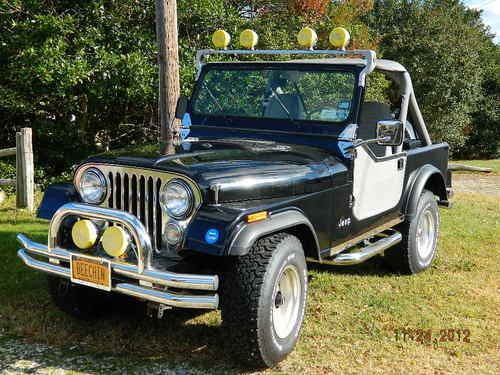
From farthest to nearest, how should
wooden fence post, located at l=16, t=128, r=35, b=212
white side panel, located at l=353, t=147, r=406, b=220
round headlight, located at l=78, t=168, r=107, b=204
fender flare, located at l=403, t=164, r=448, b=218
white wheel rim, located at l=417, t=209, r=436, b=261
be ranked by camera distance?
wooden fence post, located at l=16, t=128, r=35, b=212, white wheel rim, located at l=417, t=209, r=436, b=261, fender flare, located at l=403, t=164, r=448, b=218, white side panel, located at l=353, t=147, r=406, b=220, round headlight, located at l=78, t=168, r=107, b=204

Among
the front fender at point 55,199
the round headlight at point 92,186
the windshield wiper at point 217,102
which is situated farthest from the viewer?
the windshield wiper at point 217,102

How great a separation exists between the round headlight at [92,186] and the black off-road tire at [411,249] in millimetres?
2856

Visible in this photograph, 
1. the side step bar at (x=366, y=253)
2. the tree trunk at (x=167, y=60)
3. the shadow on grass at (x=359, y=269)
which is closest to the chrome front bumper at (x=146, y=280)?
the side step bar at (x=366, y=253)

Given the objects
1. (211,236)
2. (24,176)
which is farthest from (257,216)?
(24,176)

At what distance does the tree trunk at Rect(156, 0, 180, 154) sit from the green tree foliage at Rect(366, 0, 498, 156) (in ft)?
44.3

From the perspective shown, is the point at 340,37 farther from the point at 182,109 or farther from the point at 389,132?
the point at 182,109

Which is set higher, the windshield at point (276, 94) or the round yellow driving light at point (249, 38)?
the round yellow driving light at point (249, 38)

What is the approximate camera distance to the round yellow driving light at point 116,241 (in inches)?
130

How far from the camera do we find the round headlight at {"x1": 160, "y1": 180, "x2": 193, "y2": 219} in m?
3.36

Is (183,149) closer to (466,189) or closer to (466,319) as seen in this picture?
(466,319)

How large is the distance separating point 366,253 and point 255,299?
154 centimetres

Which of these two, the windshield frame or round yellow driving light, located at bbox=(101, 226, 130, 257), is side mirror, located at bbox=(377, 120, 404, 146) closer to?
the windshield frame

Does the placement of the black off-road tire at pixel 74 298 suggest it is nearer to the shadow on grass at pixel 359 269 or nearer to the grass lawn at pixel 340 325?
the grass lawn at pixel 340 325

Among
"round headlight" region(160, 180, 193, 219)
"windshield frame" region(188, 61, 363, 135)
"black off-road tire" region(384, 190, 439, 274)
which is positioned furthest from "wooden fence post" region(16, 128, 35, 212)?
"round headlight" region(160, 180, 193, 219)
